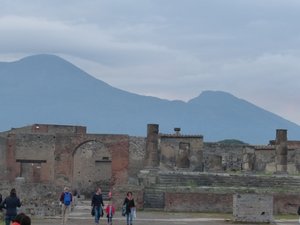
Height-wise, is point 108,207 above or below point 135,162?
below

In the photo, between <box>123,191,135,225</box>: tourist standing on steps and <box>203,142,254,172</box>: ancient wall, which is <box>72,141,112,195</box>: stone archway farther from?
<box>123,191,135,225</box>: tourist standing on steps

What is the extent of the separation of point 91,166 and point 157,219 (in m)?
23.0

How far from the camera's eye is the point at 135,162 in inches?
1941

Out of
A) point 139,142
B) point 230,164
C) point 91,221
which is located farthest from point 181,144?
point 91,221

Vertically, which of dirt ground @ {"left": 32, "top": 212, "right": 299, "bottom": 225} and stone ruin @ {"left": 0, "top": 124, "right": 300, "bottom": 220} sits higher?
Answer: stone ruin @ {"left": 0, "top": 124, "right": 300, "bottom": 220}

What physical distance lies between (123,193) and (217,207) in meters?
3.77

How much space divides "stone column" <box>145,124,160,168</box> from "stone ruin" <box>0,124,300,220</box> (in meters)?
0.05

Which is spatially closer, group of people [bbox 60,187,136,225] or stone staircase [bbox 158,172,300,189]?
group of people [bbox 60,187,136,225]

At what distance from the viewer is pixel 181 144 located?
4950cm

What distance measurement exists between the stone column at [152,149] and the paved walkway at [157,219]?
1117 cm

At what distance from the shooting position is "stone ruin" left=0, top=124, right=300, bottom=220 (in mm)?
37094

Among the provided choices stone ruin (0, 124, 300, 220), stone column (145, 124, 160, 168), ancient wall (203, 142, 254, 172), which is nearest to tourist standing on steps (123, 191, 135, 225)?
stone ruin (0, 124, 300, 220)

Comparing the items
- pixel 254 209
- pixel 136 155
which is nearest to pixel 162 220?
pixel 254 209

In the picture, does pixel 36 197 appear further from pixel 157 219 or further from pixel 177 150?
pixel 177 150
